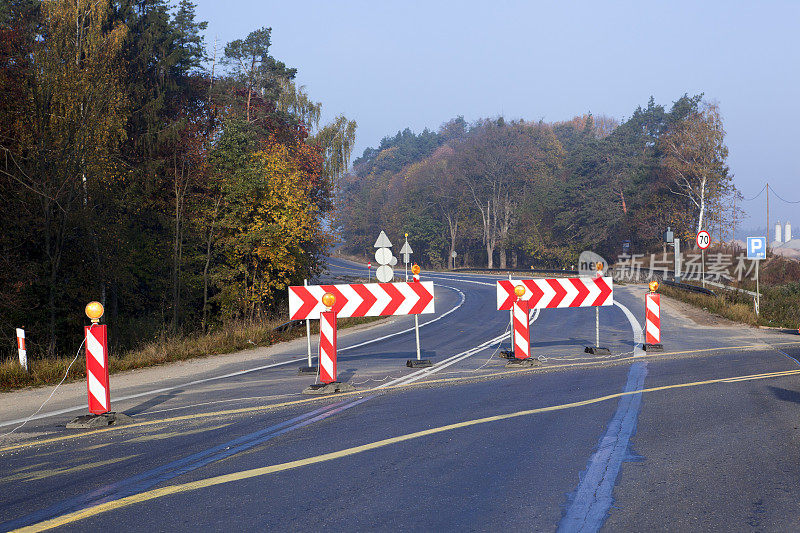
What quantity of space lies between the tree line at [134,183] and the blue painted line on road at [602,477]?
15730 mm

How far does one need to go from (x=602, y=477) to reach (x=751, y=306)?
21025 millimetres

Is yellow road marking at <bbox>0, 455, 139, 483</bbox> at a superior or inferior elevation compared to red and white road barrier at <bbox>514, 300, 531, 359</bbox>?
inferior

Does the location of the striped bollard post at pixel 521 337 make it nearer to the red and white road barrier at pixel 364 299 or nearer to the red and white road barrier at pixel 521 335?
the red and white road barrier at pixel 521 335

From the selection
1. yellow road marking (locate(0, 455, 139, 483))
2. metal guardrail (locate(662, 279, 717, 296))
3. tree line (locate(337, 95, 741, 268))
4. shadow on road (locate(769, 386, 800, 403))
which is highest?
tree line (locate(337, 95, 741, 268))

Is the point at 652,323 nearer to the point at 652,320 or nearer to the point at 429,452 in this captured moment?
the point at 652,320

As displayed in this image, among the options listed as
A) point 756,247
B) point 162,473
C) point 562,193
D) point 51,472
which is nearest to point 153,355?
point 51,472

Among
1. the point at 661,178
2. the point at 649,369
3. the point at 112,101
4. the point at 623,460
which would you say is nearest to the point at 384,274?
the point at 112,101

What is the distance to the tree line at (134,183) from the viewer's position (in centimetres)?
2088

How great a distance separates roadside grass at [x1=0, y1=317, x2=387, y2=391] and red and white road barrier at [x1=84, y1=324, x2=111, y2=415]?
3751 millimetres

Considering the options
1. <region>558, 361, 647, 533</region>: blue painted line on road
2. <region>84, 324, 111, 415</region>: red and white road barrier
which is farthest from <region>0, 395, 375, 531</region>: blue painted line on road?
<region>558, 361, 647, 533</region>: blue painted line on road

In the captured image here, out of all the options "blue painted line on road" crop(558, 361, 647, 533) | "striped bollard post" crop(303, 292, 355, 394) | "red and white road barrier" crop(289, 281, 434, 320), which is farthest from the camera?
"red and white road barrier" crop(289, 281, 434, 320)

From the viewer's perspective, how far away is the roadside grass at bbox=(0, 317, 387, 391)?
1183 cm

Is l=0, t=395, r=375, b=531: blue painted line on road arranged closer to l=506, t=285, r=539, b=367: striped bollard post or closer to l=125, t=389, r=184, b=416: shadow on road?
l=125, t=389, r=184, b=416: shadow on road

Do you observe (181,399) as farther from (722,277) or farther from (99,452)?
(722,277)
